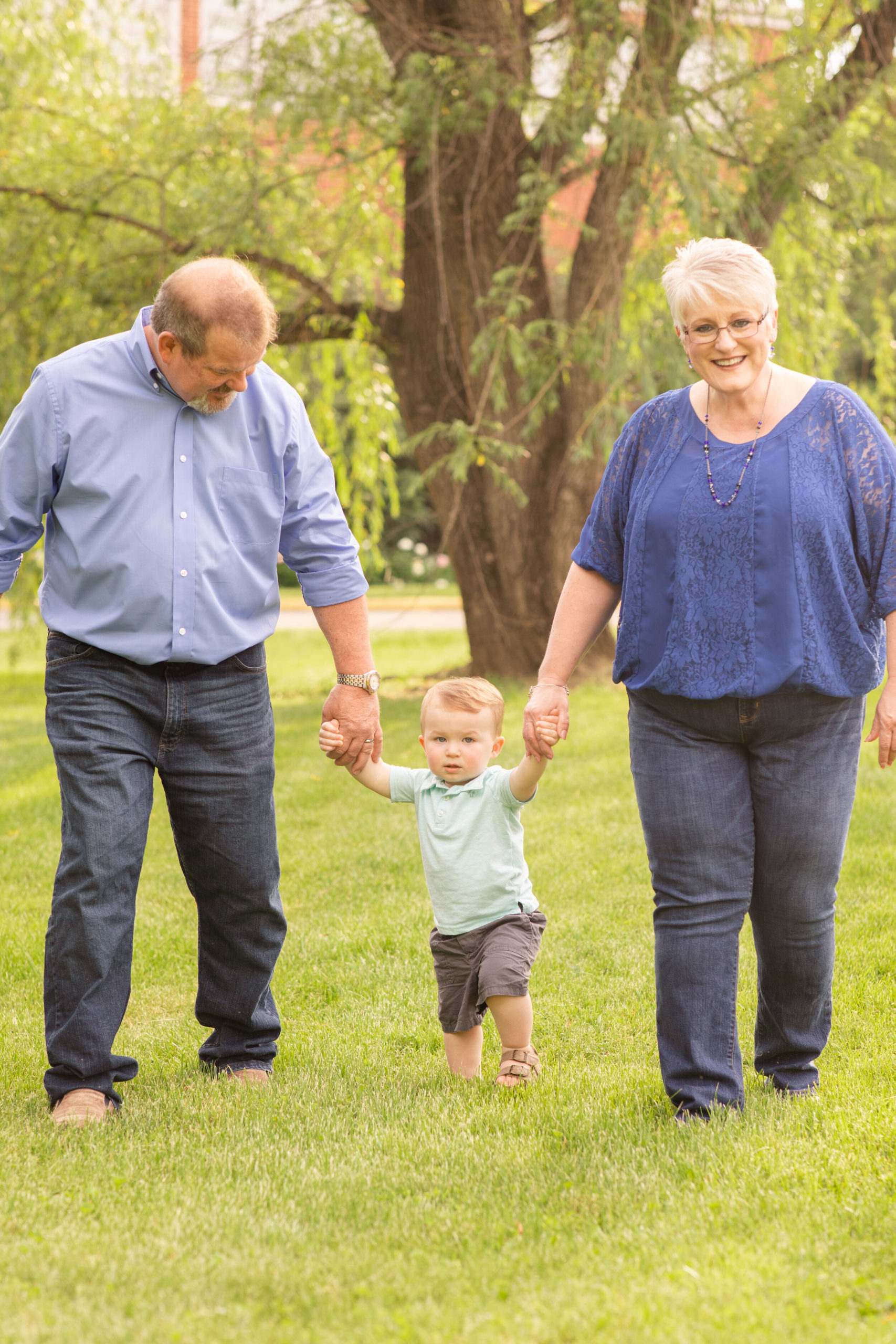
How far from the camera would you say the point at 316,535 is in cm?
345

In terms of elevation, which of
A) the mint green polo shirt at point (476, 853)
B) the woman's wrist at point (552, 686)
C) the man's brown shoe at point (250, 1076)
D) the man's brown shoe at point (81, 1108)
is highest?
the woman's wrist at point (552, 686)

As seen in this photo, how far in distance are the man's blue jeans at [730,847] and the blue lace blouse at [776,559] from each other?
8 cm

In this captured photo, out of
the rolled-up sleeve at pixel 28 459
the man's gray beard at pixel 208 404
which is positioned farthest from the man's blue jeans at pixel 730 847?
the rolled-up sleeve at pixel 28 459

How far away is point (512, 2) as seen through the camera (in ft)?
27.5

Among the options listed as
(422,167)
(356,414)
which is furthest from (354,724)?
(356,414)

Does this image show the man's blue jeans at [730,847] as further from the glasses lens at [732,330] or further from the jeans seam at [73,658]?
the jeans seam at [73,658]

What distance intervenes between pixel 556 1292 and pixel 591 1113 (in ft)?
2.75

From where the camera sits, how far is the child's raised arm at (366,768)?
344cm

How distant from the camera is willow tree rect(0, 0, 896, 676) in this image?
807 cm

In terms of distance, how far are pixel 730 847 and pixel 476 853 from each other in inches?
25.8

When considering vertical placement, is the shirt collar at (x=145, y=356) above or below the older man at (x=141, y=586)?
above

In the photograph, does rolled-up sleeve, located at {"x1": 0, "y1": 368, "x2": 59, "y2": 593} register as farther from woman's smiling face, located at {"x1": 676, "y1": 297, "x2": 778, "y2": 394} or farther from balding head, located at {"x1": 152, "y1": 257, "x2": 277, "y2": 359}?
woman's smiling face, located at {"x1": 676, "y1": 297, "x2": 778, "y2": 394}

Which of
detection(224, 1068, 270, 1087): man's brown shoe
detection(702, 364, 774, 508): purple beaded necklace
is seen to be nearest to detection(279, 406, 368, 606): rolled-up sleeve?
detection(702, 364, 774, 508): purple beaded necklace

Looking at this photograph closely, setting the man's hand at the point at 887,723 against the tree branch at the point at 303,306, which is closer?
the man's hand at the point at 887,723
